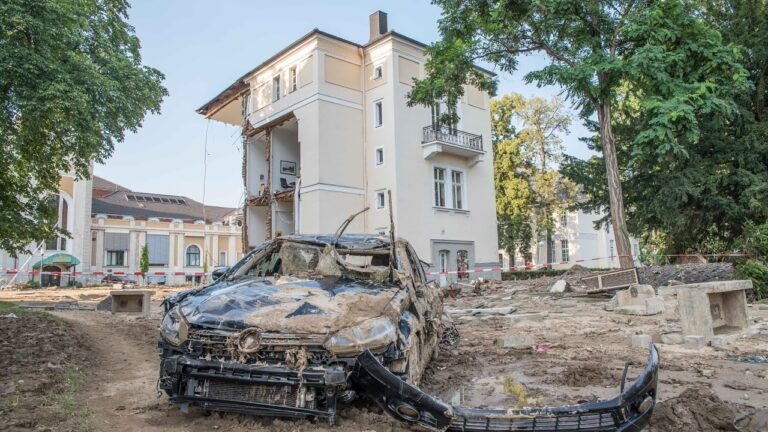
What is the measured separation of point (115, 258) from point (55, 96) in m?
43.4

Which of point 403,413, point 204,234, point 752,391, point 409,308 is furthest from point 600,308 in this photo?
point 204,234

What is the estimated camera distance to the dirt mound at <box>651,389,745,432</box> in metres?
3.59

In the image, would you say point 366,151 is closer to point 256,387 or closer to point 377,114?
point 377,114

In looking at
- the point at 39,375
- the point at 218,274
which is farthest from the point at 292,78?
the point at 39,375

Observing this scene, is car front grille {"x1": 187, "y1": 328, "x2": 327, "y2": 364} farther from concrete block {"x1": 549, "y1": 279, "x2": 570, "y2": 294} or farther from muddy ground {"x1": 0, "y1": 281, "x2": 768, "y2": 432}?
concrete block {"x1": 549, "y1": 279, "x2": 570, "y2": 294}

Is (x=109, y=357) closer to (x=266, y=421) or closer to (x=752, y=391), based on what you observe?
(x=266, y=421)

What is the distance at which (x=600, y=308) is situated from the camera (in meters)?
12.6

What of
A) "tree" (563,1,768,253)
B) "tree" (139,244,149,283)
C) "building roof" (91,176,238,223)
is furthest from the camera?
"building roof" (91,176,238,223)

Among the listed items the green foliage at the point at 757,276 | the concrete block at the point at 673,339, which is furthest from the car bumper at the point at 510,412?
the green foliage at the point at 757,276

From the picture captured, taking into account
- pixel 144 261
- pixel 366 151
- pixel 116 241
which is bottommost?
pixel 144 261

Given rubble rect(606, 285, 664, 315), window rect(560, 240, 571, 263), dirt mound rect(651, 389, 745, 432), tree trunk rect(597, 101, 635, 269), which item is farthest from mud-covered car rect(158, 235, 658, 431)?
window rect(560, 240, 571, 263)

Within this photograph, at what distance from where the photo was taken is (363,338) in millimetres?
3598

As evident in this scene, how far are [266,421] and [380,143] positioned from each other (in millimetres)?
22722

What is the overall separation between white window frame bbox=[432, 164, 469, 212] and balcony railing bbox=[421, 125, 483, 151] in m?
1.42
